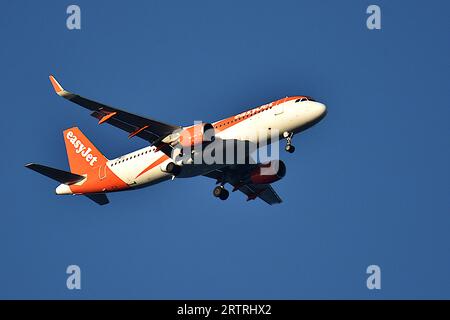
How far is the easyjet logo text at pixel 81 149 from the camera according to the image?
74500 millimetres

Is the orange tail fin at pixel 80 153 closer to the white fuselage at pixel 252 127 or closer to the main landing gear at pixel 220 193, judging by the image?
the white fuselage at pixel 252 127

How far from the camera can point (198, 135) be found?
64.2 metres

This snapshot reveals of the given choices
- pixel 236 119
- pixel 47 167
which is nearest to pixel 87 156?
pixel 47 167

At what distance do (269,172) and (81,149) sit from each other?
1651 cm

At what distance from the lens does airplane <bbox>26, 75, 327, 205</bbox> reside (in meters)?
63.7

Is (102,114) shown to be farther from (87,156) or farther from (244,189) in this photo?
(244,189)

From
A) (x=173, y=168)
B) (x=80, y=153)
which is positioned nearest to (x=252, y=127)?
(x=173, y=168)

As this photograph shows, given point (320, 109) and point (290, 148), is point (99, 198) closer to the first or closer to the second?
point (290, 148)

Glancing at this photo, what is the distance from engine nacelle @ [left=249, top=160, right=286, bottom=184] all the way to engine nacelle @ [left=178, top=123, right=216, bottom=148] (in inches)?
293

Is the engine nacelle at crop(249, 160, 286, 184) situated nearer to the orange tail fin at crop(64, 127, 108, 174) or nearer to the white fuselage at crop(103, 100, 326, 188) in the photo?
the white fuselage at crop(103, 100, 326, 188)

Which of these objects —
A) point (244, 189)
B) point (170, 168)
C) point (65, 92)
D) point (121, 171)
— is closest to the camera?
point (65, 92)

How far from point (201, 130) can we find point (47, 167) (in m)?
13.7

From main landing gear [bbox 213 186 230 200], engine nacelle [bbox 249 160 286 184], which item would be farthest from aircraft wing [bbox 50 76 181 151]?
engine nacelle [bbox 249 160 286 184]

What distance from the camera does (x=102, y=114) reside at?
6450 cm
